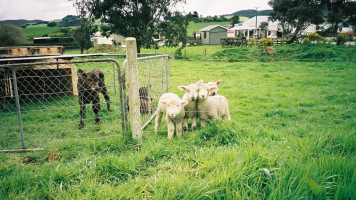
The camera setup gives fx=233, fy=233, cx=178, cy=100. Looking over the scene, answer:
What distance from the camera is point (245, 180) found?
279cm

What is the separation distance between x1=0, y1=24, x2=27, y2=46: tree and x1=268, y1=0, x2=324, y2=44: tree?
109 feet

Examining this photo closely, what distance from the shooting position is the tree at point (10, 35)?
2105cm

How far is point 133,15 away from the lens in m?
23.7

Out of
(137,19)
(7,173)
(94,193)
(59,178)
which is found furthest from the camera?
(137,19)

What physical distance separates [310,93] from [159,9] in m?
20.7

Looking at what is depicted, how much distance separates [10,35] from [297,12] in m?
34.4

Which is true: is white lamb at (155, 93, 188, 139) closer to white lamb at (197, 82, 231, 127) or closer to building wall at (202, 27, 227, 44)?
white lamb at (197, 82, 231, 127)

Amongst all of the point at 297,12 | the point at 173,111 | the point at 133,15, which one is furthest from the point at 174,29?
the point at 173,111

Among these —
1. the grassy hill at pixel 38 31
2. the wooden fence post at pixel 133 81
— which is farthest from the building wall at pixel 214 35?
the wooden fence post at pixel 133 81

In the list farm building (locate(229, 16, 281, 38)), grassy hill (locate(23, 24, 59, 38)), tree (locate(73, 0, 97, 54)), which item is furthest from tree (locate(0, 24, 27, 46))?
farm building (locate(229, 16, 281, 38))

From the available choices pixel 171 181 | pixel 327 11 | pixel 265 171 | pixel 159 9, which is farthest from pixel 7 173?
pixel 327 11

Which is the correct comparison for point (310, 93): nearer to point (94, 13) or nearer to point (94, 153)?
point (94, 153)

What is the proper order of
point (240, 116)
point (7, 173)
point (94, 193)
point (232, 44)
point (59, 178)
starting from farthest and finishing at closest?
point (232, 44) < point (240, 116) < point (7, 173) < point (59, 178) < point (94, 193)

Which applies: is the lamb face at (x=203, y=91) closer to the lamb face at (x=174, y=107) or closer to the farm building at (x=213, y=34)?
the lamb face at (x=174, y=107)
